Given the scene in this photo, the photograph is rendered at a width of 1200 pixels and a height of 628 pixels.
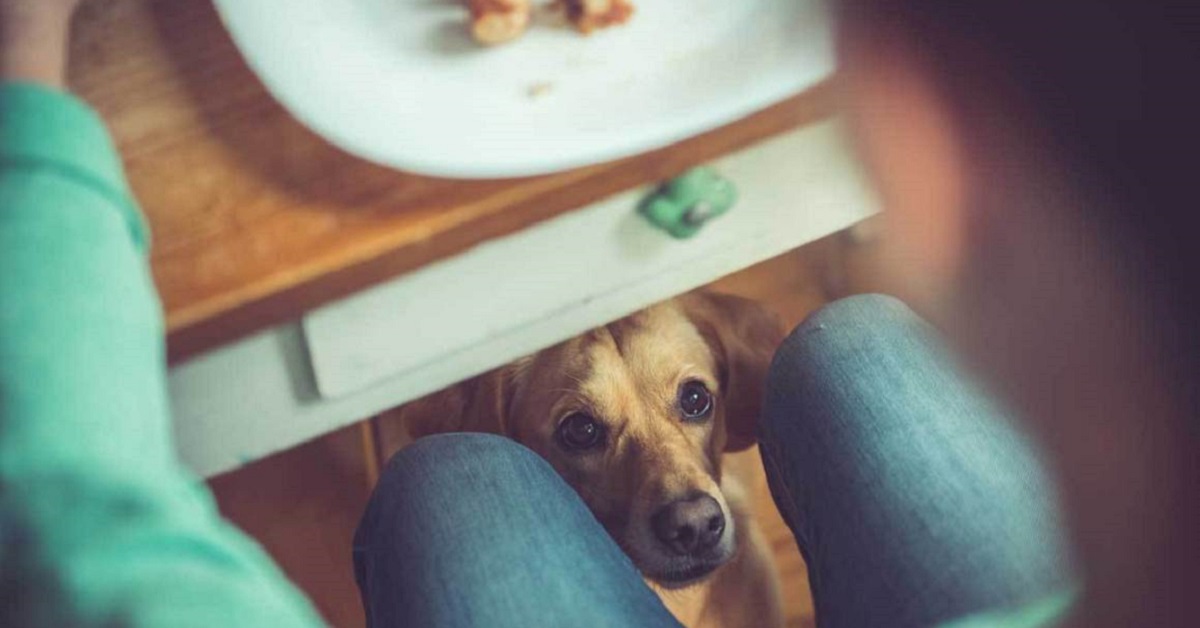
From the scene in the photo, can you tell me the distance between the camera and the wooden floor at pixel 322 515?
131 centimetres

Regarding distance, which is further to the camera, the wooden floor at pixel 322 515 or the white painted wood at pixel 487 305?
the wooden floor at pixel 322 515

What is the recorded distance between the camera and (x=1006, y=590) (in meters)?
0.62

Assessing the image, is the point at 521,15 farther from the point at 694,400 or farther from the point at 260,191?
the point at 694,400

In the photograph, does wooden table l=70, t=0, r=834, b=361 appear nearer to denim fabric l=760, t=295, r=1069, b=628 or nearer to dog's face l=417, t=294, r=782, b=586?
denim fabric l=760, t=295, r=1069, b=628

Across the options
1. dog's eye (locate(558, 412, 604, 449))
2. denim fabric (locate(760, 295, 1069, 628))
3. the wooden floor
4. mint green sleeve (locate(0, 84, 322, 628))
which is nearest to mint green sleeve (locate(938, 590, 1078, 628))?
denim fabric (locate(760, 295, 1069, 628))

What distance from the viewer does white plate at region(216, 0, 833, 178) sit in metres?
0.58

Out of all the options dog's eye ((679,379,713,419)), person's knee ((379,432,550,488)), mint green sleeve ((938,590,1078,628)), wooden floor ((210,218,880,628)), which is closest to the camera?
mint green sleeve ((938,590,1078,628))

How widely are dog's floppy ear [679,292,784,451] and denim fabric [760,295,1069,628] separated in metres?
0.27

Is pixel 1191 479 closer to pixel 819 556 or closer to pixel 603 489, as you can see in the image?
pixel 819 556

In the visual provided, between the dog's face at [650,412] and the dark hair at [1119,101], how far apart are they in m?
0.73

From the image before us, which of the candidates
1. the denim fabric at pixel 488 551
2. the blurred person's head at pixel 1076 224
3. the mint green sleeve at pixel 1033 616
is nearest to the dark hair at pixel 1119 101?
the blurred person's head at pixel 1076 224

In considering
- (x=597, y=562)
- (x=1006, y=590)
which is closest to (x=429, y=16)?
(x=597, y=562)

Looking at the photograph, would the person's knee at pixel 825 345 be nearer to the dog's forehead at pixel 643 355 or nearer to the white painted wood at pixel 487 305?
the white painted wood at pixel 487 305

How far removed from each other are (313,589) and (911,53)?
1.14 meters
